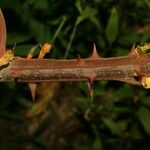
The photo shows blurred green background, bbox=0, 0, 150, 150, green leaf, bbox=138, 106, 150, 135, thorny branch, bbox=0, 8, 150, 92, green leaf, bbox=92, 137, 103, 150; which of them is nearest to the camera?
thorny branch, bbox=0, 8, 150, 92

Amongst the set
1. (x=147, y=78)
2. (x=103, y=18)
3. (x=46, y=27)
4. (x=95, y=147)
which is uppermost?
(x=103, y=18)

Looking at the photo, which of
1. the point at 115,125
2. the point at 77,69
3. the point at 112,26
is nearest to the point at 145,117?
the point at 115,125

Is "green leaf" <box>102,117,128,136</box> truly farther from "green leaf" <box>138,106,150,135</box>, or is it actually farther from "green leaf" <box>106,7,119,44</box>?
"green leaf" <box>106,7,119,44</box>

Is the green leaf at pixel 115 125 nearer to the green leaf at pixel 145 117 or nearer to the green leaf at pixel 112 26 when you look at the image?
the green leaf at pixel 145 117

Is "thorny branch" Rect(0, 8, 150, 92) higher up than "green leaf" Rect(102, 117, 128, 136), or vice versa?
"green leaf" Rect(102, 117, 128, 136)

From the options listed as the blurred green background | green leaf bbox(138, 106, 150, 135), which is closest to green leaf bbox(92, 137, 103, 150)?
the blurred green background

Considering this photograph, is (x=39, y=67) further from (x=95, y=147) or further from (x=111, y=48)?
(x=95, y=147)

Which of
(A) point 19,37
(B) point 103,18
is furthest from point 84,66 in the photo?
(B) point 103,18
